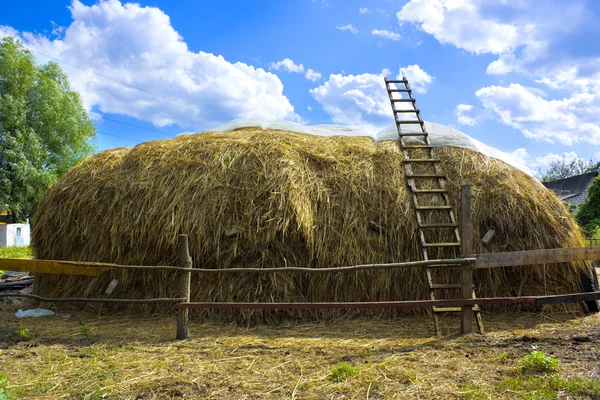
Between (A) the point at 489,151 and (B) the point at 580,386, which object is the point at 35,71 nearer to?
(A) the point at 489,151

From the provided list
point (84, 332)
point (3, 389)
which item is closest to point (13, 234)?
point (84, 332)

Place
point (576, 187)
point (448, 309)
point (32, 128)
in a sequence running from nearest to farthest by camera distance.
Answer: point (448, 309) < point (32, 128) < point (576, 187)

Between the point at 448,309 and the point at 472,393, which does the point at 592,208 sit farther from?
the point at 472,393

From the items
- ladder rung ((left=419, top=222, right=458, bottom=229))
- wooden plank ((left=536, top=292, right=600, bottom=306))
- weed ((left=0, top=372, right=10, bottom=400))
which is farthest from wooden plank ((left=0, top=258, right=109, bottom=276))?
wooden plank ((left=536, top=292, right=600, bottom=306))

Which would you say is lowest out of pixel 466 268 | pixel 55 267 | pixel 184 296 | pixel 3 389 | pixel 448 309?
pixel 3 389

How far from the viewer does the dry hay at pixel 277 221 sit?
6465 mm

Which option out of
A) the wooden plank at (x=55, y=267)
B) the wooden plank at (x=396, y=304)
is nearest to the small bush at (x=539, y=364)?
the wooden plank at (x=396, y=304)

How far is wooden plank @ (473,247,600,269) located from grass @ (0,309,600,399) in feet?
2.92

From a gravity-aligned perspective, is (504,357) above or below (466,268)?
below

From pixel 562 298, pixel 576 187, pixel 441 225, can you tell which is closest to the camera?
pixel 562 298

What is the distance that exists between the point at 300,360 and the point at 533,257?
3.15 meters

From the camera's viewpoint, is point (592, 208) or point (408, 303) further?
point (592, 208)

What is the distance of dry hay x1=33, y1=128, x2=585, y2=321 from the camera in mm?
6465

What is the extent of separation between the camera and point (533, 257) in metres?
5.50
